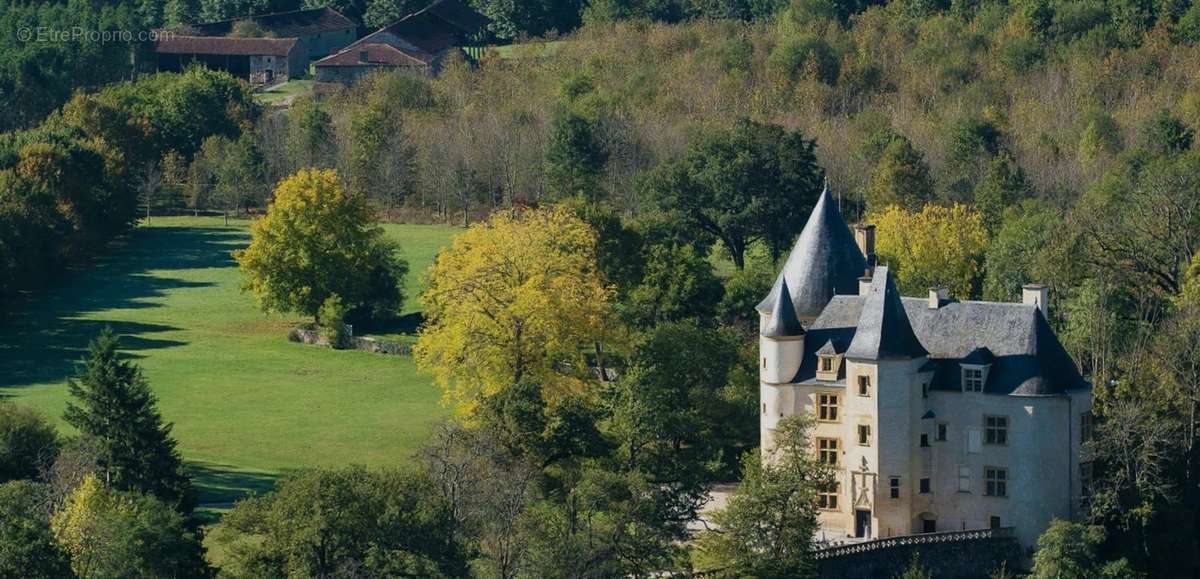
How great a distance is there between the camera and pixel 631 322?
110 meters

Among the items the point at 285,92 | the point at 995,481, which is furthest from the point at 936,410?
the point at 285,92

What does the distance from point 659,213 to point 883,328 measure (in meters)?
41.7

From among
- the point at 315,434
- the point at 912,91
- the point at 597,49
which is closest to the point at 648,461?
the point at 315,434

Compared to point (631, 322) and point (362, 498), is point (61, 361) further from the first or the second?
point (362, 498)

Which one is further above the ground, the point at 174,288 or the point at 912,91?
the point at 912,91

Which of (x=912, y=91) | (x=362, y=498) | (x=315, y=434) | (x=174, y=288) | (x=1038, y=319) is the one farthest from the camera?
(x=912, y=91)

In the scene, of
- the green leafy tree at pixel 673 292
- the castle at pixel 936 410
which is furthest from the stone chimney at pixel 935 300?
the green leafy tree at pixel 673 292

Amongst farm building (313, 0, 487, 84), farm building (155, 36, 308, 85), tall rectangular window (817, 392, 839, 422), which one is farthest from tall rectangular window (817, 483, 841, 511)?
farm building (155, 36, 308, 85)

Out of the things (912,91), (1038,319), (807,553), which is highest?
(912,91)

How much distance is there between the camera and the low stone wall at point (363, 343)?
400ft

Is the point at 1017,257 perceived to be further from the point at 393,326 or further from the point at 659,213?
→ the point at 393,326

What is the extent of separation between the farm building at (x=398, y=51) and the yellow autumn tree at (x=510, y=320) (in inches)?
3081

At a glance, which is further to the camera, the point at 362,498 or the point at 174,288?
the point at 174,288

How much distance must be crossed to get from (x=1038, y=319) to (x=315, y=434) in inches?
1204
